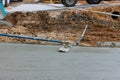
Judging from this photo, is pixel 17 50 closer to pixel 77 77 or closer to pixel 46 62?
pixel 46 62

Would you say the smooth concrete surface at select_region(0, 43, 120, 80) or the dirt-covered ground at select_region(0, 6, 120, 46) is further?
the dirt-covered ground at select_region(0, 6, 120, 46)

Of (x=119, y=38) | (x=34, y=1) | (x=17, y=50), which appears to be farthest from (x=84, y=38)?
(x=34, y=1)

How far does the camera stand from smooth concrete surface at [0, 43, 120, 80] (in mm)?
9412

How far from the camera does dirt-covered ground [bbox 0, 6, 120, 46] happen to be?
14.1 meters

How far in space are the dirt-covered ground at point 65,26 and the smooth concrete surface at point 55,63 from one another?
106 cm

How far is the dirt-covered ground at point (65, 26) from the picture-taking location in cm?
1414

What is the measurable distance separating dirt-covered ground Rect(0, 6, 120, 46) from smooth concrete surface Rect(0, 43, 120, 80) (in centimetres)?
106

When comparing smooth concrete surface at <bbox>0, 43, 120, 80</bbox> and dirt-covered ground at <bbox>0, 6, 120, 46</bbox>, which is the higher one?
smooth concrete surface at <bbox>0, 43, 120, 80</bbox>

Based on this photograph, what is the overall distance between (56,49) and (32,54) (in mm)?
1037

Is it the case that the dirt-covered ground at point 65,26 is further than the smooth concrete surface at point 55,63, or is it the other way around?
the dirt-covered ground at point 65,26

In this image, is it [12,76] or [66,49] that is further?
[66,49]

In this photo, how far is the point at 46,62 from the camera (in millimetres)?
Answer: 10734

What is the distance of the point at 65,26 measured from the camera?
15.8m

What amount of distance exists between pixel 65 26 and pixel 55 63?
5.20 m
